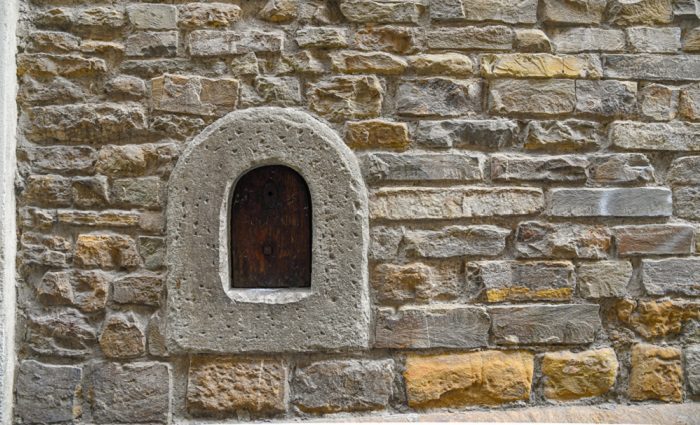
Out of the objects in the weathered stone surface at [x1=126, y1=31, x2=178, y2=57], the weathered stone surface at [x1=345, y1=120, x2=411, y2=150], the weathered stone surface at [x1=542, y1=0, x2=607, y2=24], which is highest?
the weathered stone surface at [x1=542, y1=0, x2=607, y2=24]

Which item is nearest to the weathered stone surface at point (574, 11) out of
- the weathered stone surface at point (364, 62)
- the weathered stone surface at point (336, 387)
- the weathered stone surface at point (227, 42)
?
the weathered stone surface at point (364, 62)

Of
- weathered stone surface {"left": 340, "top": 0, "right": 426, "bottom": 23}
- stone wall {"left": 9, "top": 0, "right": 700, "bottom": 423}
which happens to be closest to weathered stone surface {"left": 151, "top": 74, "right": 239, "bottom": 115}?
stone wall {"left": 9, "top": 0, "right": 700, "bottom": 423}

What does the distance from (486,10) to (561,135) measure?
61 cm

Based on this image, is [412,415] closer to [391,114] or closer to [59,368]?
[391,114]

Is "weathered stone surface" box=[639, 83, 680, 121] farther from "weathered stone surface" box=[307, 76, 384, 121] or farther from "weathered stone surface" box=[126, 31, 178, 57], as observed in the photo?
"weathered stone surface" box=[126, 31, 178, 57]

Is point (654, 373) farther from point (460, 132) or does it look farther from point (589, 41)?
point (589, 41)

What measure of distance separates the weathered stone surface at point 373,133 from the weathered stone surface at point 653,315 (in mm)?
1164

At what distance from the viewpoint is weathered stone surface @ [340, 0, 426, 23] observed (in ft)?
7.76

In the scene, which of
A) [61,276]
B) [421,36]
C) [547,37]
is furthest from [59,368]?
[547,37]

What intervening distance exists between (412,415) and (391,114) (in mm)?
1242

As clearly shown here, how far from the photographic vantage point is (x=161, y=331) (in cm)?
231

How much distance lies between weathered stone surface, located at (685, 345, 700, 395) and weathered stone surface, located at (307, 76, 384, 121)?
167 cm

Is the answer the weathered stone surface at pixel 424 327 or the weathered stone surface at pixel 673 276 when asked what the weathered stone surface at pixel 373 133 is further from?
the weathered stone surface at pixel 673 276

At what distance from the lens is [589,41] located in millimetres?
2418
